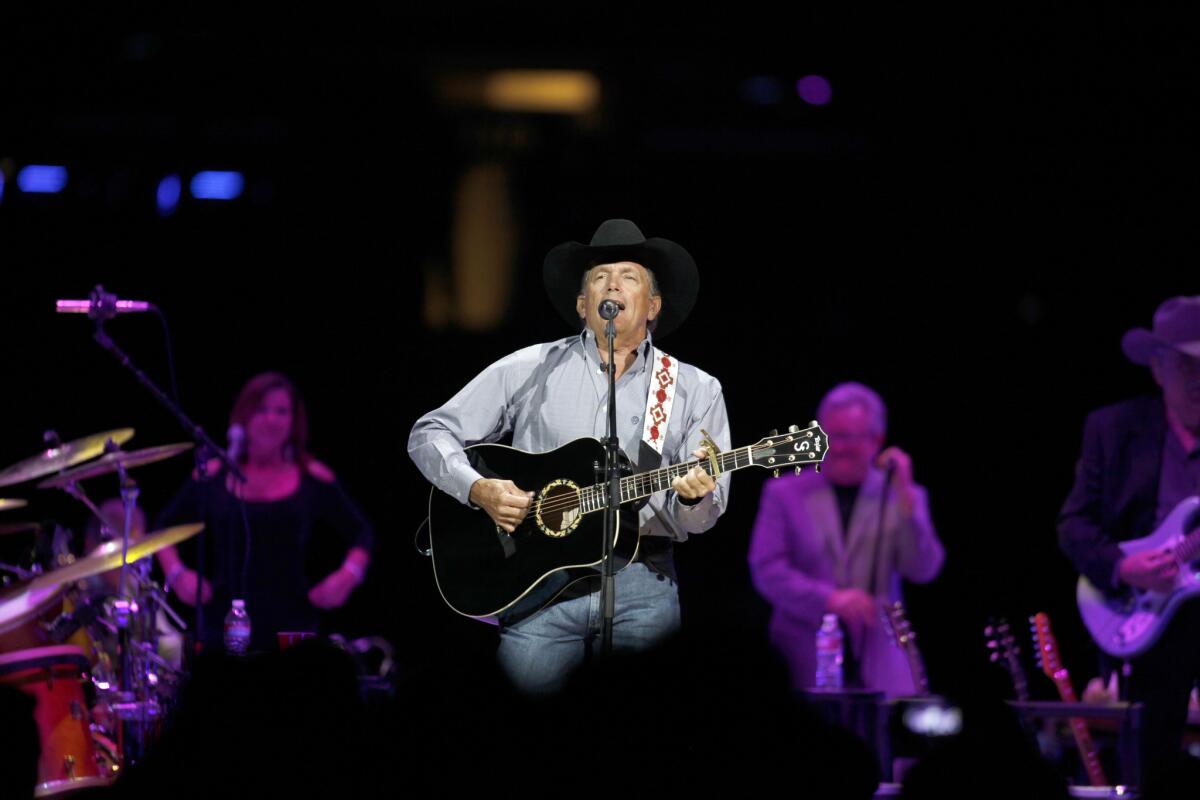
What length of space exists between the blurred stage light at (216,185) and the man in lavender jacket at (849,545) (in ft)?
13.9

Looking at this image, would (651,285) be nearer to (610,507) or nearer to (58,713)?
(610,507)

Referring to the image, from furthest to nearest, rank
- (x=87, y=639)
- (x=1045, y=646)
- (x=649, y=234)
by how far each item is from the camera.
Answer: (x=649, y=234)
(x=87, y=639)
(x=1045, y=646)

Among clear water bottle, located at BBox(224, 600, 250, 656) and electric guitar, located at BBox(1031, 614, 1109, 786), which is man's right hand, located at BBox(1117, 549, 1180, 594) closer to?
electric guitar, located at BBox(1031, 614, 1109, 786)

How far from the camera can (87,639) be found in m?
7.05

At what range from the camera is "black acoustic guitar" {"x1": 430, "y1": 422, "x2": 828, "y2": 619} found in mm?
4605

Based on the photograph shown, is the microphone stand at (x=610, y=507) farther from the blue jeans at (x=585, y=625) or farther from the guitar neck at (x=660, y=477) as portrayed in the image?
the blue jeans at (x=585, y=625)

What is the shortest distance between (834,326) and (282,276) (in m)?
3.75

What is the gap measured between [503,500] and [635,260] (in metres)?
1.07

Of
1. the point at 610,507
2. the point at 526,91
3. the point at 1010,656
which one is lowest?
the point at 1010,656

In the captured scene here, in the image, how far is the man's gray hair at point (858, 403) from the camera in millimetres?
7660

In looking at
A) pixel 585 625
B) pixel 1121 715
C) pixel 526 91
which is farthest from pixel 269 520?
pixel 1121 715

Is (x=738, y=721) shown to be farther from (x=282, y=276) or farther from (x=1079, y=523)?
(x=282, y=276)

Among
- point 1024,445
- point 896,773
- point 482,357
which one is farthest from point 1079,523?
point 482,357

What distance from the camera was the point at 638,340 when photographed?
5.07 m
